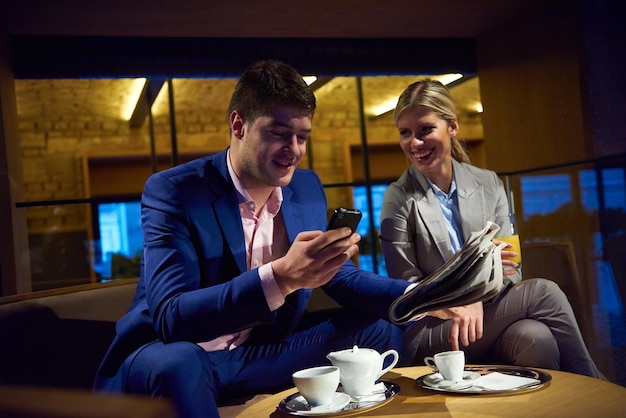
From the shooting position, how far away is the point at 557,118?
187 inches

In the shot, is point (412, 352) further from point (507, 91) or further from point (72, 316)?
point (507, 91)

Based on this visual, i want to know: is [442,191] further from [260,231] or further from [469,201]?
[260,231]

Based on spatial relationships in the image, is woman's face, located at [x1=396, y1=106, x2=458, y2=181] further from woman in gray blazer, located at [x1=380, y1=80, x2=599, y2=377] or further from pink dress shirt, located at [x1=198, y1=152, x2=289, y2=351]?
pink dress shirt, located at [x1=198, y1=152, x2=289, y2=351]

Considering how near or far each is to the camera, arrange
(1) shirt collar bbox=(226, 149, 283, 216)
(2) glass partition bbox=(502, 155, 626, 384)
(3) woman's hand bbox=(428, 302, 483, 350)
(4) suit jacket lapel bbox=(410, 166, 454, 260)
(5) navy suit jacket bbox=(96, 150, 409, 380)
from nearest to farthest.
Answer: (5) navy suit jacket bbox=(96, 150, 409, 380)
(3) woman's hand bbox=(428, 302, 483, 350)
(1) shirt collar bbox=(226, 149, 283, 216)
(4) suit jacket lapel bbox=(410, 166, 454, 260)
(2) glass partition bbox=(502, 155, 626, 384)

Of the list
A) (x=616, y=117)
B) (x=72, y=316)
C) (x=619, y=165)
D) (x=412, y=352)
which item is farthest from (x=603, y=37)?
(x=72, y=316)

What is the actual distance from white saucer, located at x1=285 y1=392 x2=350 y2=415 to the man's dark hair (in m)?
0.73

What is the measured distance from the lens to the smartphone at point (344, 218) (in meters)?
1.24

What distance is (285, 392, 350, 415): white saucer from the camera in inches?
44.4

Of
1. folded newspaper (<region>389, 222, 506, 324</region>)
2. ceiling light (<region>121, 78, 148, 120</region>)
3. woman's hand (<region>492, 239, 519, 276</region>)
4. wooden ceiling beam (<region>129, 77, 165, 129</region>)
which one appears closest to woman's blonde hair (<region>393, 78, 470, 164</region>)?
woman's hand (<region>492, 239, 519, 276</region>)

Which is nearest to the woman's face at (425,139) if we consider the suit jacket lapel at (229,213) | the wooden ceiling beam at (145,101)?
the suit jacket lapel at (229,213)

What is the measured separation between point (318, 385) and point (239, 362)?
45 centimetres

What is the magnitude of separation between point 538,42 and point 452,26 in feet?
2.02

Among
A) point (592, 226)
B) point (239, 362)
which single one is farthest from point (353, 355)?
point (592, 226)

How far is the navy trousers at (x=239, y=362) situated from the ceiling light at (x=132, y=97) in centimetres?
476
